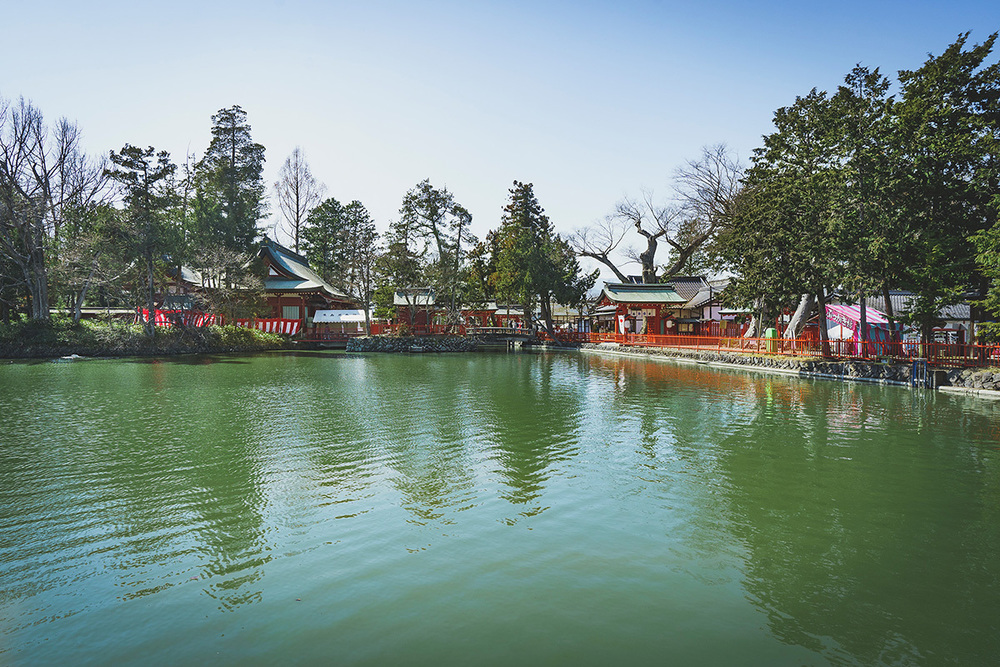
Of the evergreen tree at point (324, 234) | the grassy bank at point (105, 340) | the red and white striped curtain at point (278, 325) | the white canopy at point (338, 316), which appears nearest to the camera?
the grassy bank at point (105, 340)

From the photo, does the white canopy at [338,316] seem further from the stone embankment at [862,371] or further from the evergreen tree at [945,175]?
the evergreen tree at [945,175]

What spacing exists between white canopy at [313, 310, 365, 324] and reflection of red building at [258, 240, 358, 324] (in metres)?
0.96

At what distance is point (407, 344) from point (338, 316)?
758cm

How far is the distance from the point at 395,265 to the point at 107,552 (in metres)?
34.1

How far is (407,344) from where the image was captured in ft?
126

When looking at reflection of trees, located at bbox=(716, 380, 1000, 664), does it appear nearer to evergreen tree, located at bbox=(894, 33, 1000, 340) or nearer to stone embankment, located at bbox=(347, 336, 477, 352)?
evergreen tree, located at bbox=(894, 33, 1000, 340)

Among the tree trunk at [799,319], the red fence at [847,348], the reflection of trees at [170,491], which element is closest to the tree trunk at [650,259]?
the red fence at [847,348]

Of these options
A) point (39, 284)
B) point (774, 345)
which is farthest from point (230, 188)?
point (774, 345)

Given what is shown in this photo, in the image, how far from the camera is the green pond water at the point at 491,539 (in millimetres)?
4398

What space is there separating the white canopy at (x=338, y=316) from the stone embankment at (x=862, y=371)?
23.5m

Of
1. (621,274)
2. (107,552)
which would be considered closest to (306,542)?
(107,552)

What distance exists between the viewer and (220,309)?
117ft

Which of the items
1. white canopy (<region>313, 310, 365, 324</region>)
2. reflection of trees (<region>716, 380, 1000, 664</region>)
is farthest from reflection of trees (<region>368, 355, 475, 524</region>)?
white canopy (<region>313, 310, 365, 324</region>)

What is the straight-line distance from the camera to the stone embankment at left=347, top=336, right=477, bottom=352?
37781 mm
